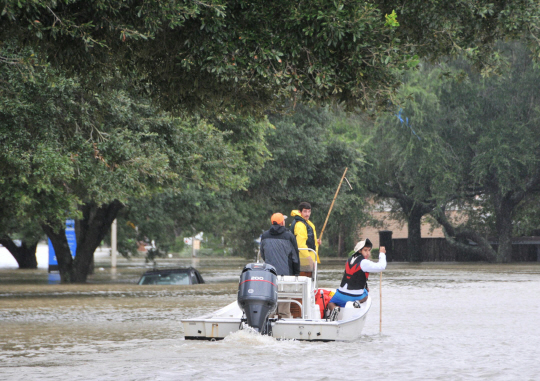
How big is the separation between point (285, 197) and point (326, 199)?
187 cm

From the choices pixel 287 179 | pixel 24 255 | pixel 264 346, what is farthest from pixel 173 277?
pixel 24 255

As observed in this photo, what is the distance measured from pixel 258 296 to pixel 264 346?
2.31 ft

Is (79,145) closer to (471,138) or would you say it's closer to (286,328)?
(286,328)

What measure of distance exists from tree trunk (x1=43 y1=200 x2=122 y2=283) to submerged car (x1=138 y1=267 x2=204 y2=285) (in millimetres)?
6772

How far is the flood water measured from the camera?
380 inches

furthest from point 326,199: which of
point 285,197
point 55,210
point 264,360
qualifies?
point 264,360

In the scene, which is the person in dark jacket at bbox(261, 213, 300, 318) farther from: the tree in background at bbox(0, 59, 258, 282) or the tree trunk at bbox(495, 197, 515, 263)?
the tree trunk at bbox(495, 197, 515, 263)

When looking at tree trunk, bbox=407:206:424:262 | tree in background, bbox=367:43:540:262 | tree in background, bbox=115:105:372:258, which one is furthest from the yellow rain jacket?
tree trunk, bbox=407:206:424:262

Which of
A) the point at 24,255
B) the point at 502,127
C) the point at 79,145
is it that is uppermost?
the point at 502,127

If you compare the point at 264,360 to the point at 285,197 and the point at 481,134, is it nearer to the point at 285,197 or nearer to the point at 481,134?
the point at 285,197

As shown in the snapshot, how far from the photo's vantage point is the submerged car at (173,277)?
961 inches

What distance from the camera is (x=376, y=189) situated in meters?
51.0

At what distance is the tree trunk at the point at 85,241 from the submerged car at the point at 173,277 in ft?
22.2

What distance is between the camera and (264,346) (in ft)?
36.5
